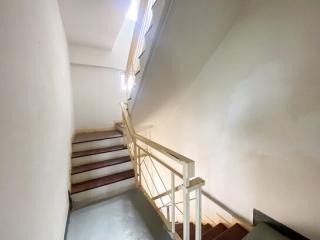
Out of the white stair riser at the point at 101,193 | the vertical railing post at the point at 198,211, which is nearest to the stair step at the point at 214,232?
the vertical railing post at the point at 198,211

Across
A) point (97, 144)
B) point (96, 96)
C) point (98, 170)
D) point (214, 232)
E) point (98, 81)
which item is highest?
point (98, 81)

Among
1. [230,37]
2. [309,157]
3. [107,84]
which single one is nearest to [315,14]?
[230,37]

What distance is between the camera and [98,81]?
4164 mm

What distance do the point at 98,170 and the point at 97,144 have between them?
0.59 m

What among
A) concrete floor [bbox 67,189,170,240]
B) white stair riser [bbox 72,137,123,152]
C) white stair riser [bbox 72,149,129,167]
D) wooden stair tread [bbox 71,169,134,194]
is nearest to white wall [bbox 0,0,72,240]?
concrete floor [bbox 67,189,170,240]

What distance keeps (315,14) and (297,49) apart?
25cm

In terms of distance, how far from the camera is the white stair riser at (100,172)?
2383 mm

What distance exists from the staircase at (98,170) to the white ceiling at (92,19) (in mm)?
1985

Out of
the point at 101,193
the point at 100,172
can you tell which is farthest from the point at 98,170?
the point at 101,193

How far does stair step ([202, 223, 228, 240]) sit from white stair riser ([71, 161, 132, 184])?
1374mm

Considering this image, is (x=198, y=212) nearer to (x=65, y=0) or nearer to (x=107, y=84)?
(x=65, y=0)

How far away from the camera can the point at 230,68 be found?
1964mm

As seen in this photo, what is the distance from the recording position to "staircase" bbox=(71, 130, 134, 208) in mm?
2254

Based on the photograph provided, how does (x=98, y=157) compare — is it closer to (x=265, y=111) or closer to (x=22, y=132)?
(x=22, y=132)
